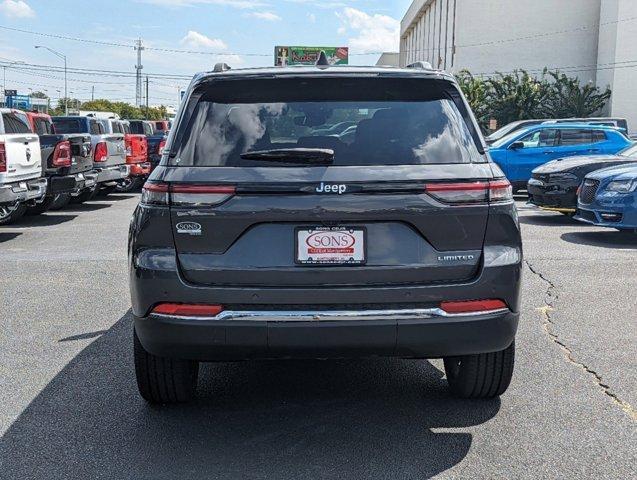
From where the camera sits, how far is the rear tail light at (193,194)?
409cm

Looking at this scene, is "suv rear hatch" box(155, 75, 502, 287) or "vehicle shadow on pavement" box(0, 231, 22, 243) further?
"vehicle shadow on pavement" box(0, 231, 22, 243)

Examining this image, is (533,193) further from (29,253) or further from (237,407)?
(237,407)

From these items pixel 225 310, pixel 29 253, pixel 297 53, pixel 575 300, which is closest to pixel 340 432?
pixel 225 310

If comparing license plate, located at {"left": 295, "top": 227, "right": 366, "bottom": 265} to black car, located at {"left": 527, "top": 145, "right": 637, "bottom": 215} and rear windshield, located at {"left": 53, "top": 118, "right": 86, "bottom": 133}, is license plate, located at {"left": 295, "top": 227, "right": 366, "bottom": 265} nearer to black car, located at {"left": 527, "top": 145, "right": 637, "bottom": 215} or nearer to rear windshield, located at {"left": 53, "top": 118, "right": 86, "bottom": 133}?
black car, located at {"left": 527, "top": 145, "right": 637, "bottom": 215}

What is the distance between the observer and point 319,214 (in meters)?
4.07

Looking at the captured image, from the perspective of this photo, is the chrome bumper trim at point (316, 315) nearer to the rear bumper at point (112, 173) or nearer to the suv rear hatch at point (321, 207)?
the suv rear hatch at point (321, 207)

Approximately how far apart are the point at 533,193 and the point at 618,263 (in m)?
4.87

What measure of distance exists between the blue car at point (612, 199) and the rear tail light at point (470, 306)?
8.60 metres

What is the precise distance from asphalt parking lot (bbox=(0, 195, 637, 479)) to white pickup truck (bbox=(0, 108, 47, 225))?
4.92 metres

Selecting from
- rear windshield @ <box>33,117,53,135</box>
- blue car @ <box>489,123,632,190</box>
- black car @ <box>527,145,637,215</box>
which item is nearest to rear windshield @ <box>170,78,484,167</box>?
black car @ <box>527,145,637,215</box>

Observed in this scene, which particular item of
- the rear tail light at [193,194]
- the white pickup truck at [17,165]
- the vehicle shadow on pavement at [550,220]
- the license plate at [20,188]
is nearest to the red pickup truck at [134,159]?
the white pickup truck at [17,165]

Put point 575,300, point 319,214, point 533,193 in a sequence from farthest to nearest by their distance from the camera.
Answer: point 533,193 → point 575,300 → point 319,214

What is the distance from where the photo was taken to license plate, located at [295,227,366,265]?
13.4 ft

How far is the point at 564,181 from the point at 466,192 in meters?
11.0
